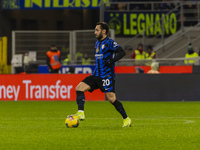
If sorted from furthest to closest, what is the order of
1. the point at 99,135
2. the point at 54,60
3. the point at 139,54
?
the point at 139,54
the point at 54,60
the point at 99,135

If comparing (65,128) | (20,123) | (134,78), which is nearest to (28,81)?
(134,78)

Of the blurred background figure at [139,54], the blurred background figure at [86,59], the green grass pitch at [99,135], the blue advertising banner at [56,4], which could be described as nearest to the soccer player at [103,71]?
the green grass pitch at [99,135]

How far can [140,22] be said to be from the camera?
31047 millimetres

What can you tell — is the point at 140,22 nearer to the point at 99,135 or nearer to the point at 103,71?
the point at 103,71

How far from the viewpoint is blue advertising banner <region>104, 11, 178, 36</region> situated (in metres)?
30.3

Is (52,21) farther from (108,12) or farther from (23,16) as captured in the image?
(108,12)

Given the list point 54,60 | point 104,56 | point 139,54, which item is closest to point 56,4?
point 139,54

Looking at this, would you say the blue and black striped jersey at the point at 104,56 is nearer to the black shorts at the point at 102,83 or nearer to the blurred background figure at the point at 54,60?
the black shorts at the point at 102,83

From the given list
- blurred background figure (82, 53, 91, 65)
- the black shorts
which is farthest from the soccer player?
blurred background figure (82, 53, 91, 65)

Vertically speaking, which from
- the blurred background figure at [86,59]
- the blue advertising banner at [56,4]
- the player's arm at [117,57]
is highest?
the blue advertising banner at [56,4]

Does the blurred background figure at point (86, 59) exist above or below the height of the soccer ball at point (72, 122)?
above

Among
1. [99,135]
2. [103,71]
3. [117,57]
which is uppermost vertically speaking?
[117,57]

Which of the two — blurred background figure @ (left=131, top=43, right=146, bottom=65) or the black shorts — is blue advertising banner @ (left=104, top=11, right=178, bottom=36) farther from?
the black shorts

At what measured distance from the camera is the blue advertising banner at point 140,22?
30281mm
